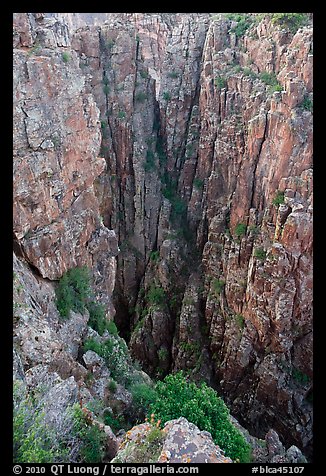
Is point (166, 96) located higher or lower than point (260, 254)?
higher

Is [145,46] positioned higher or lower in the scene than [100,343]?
higher

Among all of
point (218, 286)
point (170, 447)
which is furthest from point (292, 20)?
point (170, 447)

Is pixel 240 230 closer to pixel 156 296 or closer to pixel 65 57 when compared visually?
pixel 156 296

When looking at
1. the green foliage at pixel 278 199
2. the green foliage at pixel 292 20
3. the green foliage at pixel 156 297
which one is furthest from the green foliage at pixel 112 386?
the green foliage at pixel 292 20

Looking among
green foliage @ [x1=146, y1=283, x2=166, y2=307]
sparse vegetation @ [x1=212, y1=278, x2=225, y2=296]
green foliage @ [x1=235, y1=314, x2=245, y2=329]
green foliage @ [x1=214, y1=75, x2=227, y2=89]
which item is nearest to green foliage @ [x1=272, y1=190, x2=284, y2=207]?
sparse vegetation @ [x1=212, y1=278, x2=225, y2=296]
